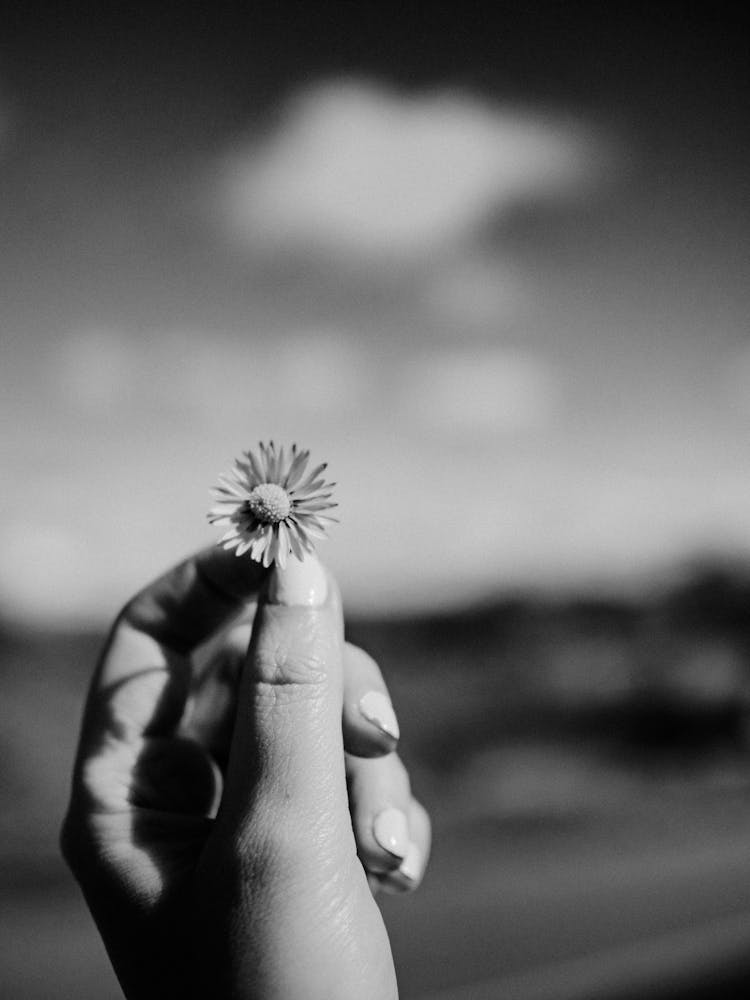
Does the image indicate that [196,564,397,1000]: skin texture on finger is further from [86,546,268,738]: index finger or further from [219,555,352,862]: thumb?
[86,546,268,738]: index finger

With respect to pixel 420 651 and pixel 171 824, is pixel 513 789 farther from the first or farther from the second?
pixel 171 824

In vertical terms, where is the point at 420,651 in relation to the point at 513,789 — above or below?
above

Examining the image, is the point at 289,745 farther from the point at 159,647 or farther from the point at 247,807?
the point at 159,647

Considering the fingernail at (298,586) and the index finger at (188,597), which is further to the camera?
the index finger at (188,597)

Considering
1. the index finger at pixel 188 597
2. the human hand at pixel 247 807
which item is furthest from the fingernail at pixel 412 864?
the index finger at pixel 188 597

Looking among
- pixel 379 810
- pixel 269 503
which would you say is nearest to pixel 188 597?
pixel 269 503

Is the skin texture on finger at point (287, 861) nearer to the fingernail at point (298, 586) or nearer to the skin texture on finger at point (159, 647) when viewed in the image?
the fingernail at point (298, 586)

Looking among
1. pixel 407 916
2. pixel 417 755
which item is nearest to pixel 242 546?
pixel 407 916
